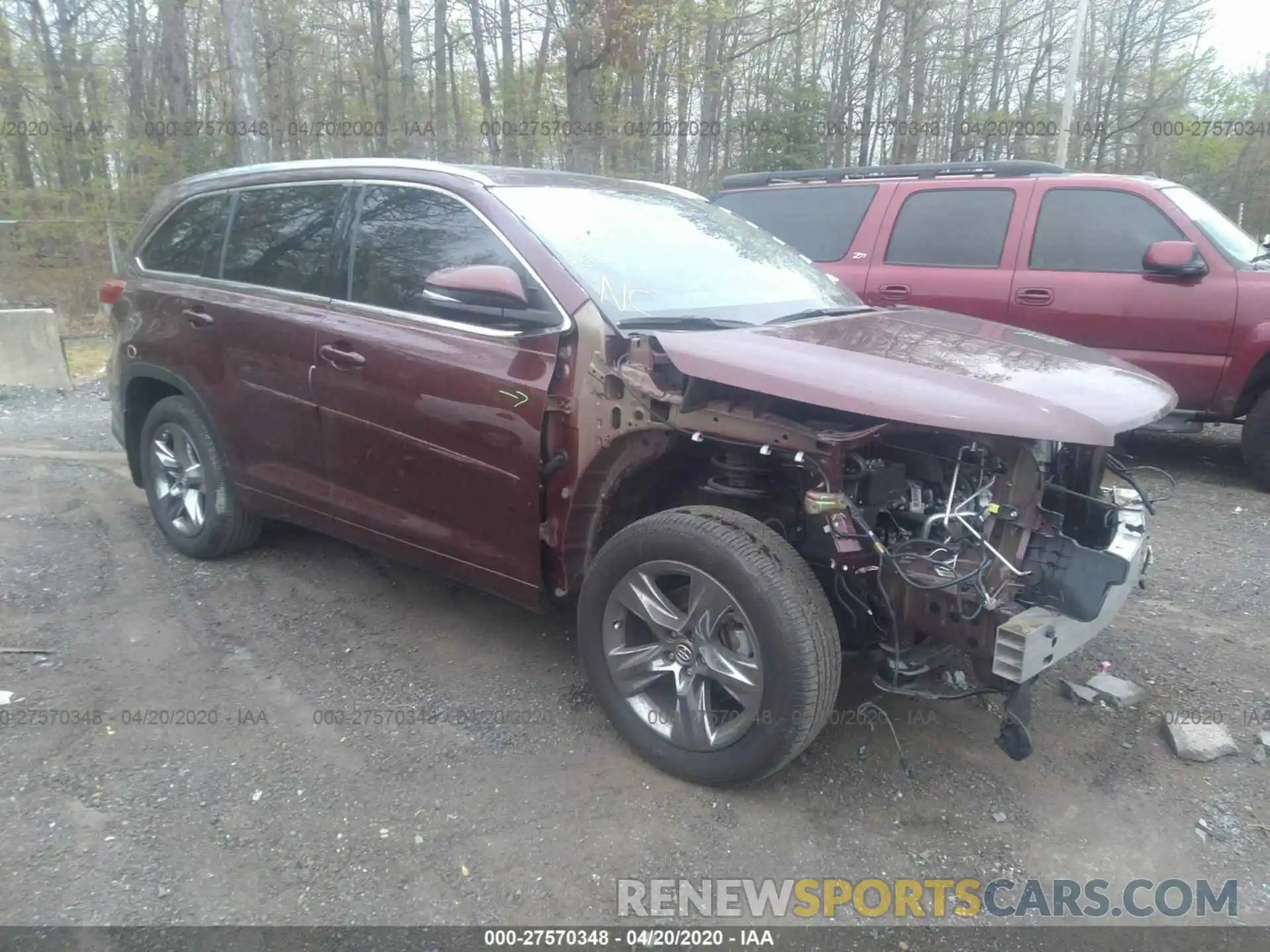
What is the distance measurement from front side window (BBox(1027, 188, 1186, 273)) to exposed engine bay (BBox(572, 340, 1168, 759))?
3.70 m

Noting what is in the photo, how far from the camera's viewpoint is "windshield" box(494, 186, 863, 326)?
128 inches

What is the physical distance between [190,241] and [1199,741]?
4.83m

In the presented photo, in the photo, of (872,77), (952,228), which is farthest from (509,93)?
(952,228)

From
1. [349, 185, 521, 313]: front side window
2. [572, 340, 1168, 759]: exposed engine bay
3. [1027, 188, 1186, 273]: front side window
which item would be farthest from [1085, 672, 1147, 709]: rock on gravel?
[1027, 188, 1186, 273]: front side window

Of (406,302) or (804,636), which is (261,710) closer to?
(406,302)

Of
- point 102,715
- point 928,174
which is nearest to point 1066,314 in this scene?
point 928,174

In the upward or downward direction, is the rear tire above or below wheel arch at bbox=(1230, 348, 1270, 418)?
below

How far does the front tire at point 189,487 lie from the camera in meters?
4.48

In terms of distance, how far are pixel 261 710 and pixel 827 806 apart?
79.5 inches

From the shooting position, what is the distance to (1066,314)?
620 cm

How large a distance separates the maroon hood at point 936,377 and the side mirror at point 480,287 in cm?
53

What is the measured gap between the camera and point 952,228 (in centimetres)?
668

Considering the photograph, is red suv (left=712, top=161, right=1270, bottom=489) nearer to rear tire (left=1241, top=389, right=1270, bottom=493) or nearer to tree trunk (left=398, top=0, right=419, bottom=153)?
rear tire (left=1241, top=389, right=1270, bottom=493)

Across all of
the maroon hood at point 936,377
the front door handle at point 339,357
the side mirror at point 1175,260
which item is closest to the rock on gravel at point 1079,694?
the maroon hood at point 936,377
